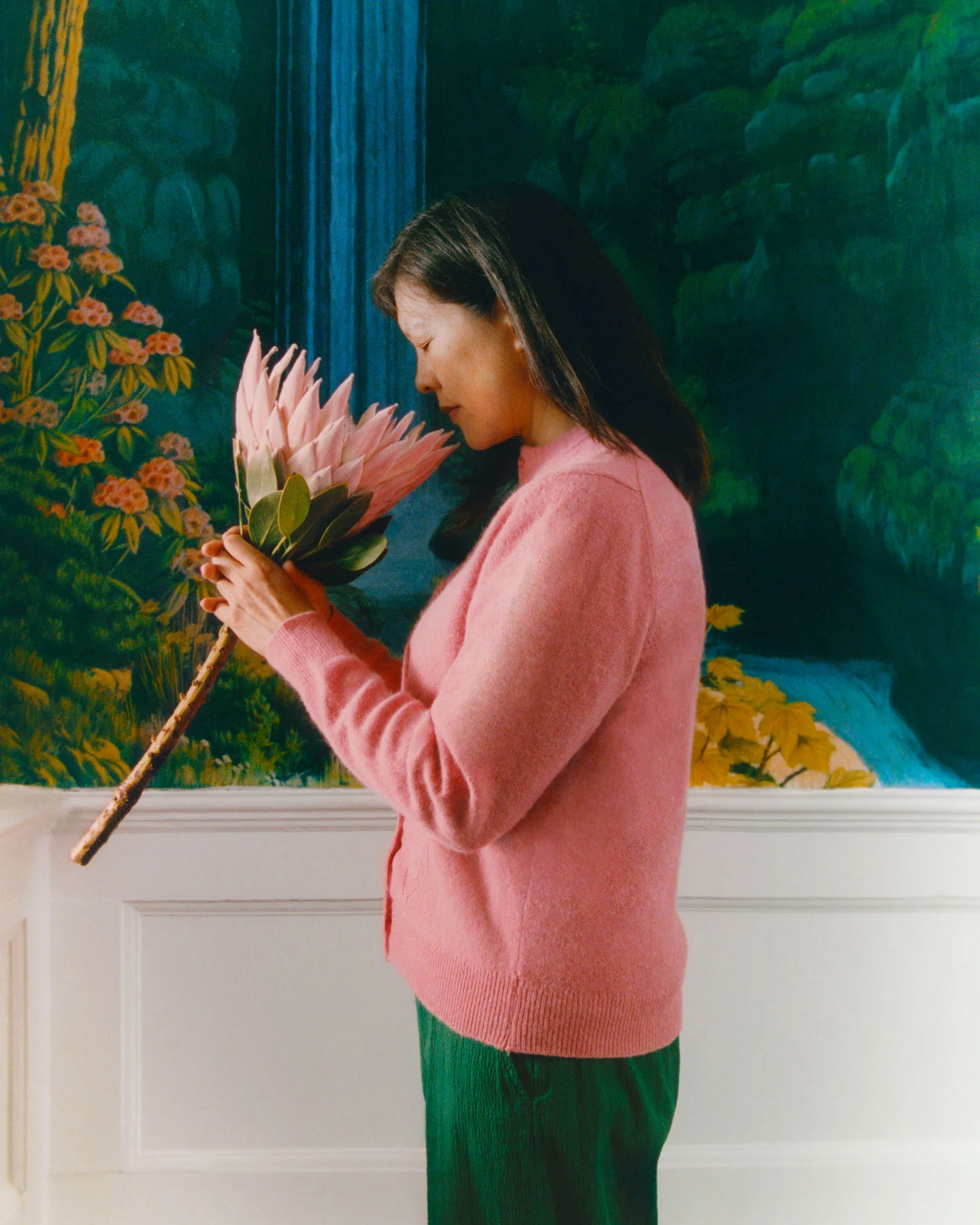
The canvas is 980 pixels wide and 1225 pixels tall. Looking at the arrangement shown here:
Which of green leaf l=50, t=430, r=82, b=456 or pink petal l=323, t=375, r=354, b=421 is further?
green leaf l=50, t=430, r=82, b=456

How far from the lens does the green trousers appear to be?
81cm

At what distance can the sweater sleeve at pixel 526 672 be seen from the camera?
73cm

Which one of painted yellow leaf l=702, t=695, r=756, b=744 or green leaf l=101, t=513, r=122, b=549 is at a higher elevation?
green leaf l=101, t=513, r=122, b=549

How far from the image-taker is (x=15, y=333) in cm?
138

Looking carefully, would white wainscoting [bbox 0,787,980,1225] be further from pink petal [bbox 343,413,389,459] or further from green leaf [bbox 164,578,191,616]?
pink petal [bbox 343,413,389,459]

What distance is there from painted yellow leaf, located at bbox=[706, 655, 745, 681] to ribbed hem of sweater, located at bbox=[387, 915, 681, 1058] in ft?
2.24

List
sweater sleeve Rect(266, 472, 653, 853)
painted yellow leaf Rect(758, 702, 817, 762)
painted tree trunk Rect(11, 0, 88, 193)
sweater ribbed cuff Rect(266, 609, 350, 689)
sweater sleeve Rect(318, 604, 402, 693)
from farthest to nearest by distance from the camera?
painted yellow leaf Rect(758, 702, 817, 762), painted tree trunk Rect(11, 0, 88, 193), sweater sleeve Rect(318, 604, 402, 693), sweater ribbed cuff Rect(266, 609, 350, 689), sweater sleeve Rect(266, 472, 653, 853)

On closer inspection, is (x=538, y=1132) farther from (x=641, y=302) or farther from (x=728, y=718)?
(x=641, y=302)

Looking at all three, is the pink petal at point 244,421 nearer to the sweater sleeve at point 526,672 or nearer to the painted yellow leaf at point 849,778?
the sweater sleeve at point 526,672

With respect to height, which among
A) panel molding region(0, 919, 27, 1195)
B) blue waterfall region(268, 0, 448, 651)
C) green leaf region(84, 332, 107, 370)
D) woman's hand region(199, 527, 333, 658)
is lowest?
panel molding region(0, 919, 27, 1195)

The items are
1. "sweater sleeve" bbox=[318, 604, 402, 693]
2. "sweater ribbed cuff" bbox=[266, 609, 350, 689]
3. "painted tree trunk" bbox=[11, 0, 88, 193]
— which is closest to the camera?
"sweater ribbed cuff" bbox=[266, 609, 350, 689]

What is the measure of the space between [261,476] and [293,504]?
0.05 m

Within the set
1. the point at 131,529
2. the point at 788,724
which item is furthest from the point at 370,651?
the point at 788,724

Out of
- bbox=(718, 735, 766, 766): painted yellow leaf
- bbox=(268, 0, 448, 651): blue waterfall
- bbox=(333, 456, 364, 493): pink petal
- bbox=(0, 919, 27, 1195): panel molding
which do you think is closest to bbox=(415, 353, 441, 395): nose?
bbox=(333, 456, 364, 493): pink petal
